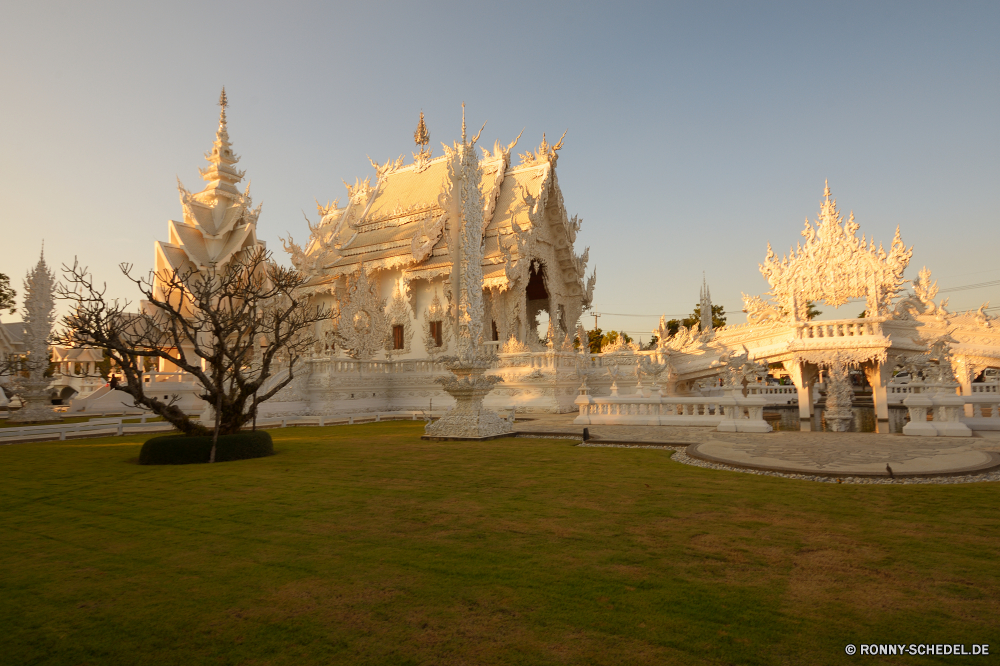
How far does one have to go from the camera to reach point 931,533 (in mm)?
4570

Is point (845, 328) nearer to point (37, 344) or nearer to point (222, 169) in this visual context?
point (37, 344)

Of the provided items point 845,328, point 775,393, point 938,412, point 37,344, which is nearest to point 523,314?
point 775,393

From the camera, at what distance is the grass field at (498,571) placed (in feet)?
9.43

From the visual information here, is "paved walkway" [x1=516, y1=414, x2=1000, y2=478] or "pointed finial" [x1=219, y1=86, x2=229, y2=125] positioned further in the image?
"pointed finial" [x1=219, y1=86, x2=229, y2=125]

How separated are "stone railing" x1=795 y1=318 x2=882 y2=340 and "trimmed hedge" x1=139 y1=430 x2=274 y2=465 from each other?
13.6 metres

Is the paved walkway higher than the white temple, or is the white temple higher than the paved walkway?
the white temple

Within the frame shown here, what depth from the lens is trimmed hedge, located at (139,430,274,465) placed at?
9539 millimetres

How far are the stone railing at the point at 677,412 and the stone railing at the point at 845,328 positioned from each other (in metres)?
3.28

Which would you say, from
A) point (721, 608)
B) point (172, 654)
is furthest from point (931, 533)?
point (172, 654)

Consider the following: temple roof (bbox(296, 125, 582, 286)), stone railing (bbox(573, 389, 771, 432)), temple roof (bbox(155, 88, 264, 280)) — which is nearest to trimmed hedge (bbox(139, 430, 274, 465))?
stone railing (bbox(573, 389, 771, 432))

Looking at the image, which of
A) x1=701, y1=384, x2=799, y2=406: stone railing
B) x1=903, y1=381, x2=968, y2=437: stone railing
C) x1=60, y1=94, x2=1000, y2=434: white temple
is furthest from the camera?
x1=701, y1=384, x2=799, y2=406: stone railing

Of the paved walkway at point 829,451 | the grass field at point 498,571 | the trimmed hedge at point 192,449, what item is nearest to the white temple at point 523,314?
the paved walkway at point 829,451

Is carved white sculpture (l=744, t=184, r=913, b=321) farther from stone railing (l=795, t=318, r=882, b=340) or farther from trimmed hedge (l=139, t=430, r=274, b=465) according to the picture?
trimmed hedge (l=139, t=430, r=274, b=465)

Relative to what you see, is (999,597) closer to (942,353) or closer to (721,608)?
(721,608)
